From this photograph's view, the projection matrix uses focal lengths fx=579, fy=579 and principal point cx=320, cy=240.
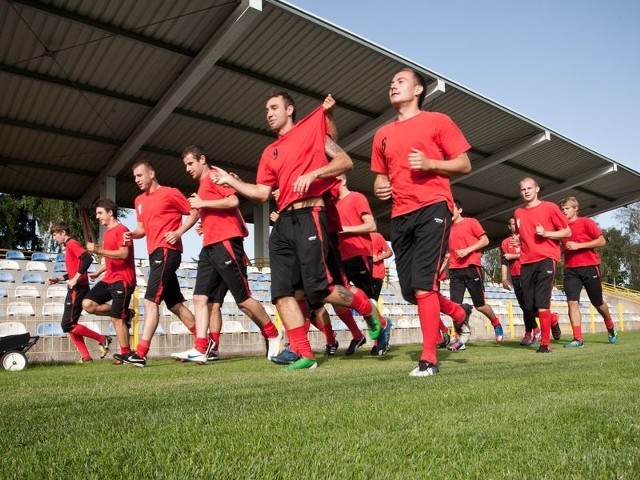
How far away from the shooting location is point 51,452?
172cm

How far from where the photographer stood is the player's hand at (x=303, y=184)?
433 centimetres

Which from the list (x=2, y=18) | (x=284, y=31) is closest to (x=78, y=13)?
(x=2, y=18)

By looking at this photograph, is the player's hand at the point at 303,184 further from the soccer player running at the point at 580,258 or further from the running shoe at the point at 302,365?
the soccer player running at the point at 580,258

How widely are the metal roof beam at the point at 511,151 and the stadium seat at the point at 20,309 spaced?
59.0 feet

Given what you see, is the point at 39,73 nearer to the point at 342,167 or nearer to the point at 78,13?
the point at 78,13

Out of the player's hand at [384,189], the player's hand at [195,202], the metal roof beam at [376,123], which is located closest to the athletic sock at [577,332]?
the player's hand at [384,189]

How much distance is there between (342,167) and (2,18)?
40.0 ft

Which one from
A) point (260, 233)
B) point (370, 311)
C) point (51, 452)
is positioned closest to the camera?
point (51, 452)

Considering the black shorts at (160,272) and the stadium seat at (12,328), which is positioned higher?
the black shorts at (160,272)

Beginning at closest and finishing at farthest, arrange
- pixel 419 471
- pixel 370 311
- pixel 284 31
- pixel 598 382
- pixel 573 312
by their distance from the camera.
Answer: pixel 419 471 → pixel 598 382 → pixel 370 311 → pixel 573 312 → pixel 284 31

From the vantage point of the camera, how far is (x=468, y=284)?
8.99 metres

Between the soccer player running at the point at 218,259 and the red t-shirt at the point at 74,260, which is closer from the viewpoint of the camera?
the soccer player running at the point at 218,259

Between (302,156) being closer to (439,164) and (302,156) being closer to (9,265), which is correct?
(439,164)

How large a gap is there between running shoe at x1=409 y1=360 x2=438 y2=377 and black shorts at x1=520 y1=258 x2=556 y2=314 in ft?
11.9
